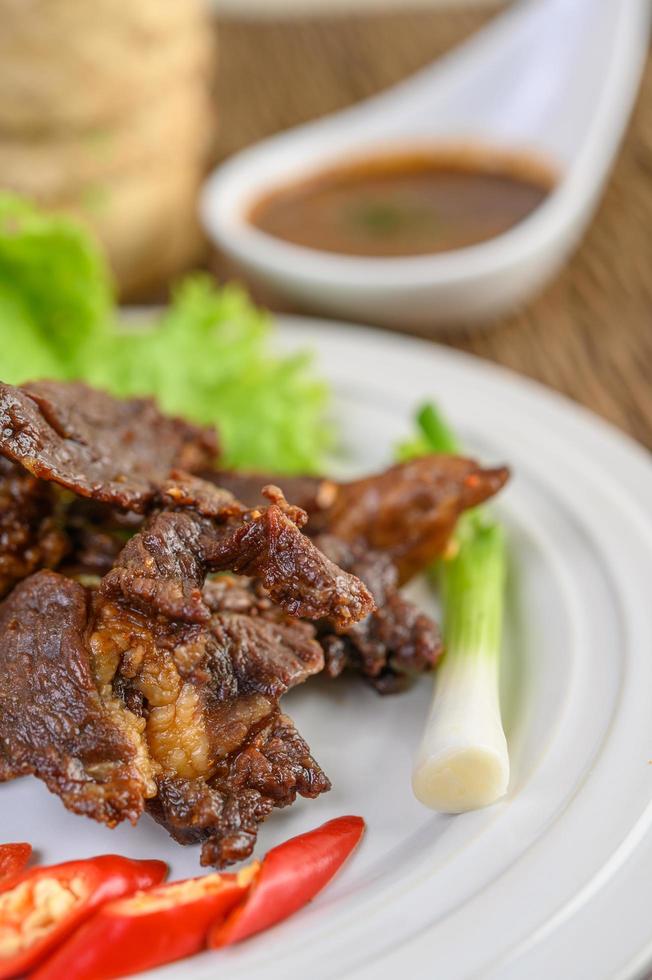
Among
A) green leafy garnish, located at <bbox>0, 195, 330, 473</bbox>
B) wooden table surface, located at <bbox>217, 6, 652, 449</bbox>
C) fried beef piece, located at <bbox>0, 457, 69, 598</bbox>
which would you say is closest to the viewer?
fried beef piece, located at <bbox>0, 457, 69, 598</bbox>

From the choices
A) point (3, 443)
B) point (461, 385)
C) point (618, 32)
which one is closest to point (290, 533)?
point (3, 443)

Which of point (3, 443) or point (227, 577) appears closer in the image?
point (3, 443)

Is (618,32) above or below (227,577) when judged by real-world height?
above

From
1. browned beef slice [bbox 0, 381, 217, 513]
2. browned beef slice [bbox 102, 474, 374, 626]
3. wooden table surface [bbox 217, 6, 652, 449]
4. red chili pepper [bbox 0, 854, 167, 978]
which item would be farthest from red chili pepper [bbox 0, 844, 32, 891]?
wooden table surface [bbox 217, 6, 652, 449]

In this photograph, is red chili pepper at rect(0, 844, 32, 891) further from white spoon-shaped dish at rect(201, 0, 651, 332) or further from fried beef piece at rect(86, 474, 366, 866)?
white spoon-shaped dish at rect(201, 0, 651, 332)

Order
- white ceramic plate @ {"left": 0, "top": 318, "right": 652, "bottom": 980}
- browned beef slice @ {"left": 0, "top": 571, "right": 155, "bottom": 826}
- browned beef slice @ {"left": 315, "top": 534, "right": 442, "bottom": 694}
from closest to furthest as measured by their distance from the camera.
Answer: white ceramic plate @ {"left": 0, "top": 318, "right": 652, "bottom": 980}
browned beef slice @ {"left": 0, "top": 571, "right": 155, "bottom": 826}
browned beef slice @ {"left": 315, "top": 534, "right": 442, "bottom": 694}

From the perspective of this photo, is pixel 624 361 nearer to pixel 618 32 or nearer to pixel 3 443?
pixel 618 32
